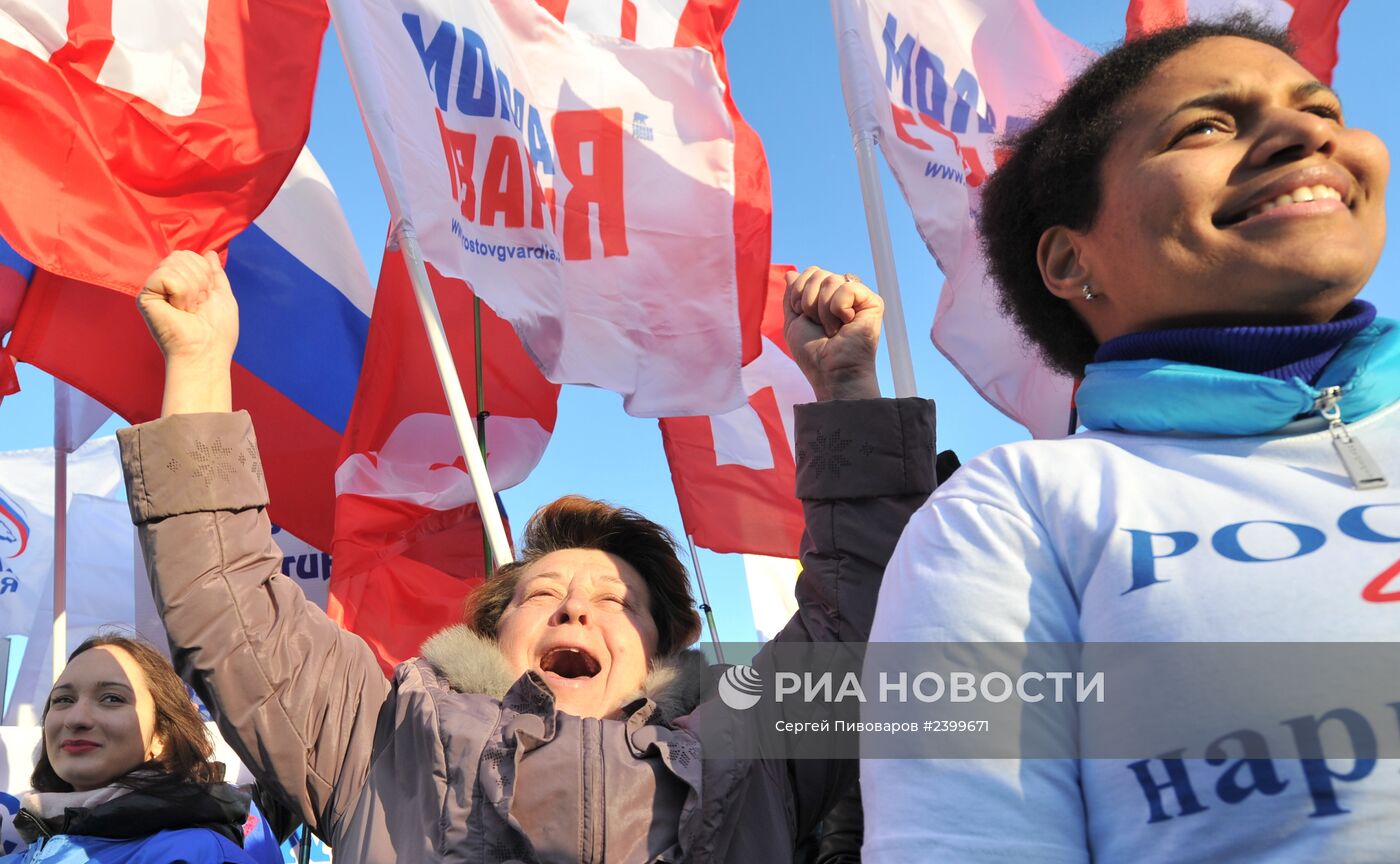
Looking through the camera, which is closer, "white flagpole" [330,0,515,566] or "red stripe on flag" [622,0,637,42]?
"white flagpole" [330,0,515,566]

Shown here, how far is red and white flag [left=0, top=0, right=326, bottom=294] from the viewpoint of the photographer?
484cm

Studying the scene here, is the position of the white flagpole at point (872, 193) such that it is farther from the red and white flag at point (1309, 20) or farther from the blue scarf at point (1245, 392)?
the blue scarf at point (1245, 392)

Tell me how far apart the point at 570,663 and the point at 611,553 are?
0.39 m

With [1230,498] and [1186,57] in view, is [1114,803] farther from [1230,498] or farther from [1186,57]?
[1186,57]

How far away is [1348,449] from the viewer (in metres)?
1.20

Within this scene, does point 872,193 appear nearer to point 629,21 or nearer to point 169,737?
point 629,21

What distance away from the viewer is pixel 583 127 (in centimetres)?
595

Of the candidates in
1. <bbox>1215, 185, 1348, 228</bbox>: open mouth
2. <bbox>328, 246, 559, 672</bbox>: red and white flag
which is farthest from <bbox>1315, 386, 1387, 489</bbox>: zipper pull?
<bbox>328, 246, 559, 672</bbox>: red and white flag

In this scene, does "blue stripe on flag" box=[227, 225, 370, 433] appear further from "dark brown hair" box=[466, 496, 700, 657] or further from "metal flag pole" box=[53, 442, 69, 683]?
"dark brown hair" box=[466, 496, 700, 657]

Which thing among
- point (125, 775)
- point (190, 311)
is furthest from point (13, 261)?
point (190, 311)

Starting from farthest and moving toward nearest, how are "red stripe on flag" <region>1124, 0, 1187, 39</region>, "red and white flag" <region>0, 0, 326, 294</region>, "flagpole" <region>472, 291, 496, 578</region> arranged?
1. "flagpole" <region>472, 291, 496, 578</region>
2. "red stripe on flag" <region>1124, 0, 1187, 39</region>
3. "red and white flag" <region>0, 0, 326, 294</region>

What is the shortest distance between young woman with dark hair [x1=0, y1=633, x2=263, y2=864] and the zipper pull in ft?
9.00

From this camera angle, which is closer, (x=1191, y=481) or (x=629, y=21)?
(x=1191, y=481)

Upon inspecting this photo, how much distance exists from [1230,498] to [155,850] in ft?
8.96
